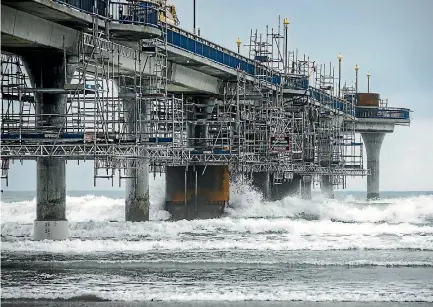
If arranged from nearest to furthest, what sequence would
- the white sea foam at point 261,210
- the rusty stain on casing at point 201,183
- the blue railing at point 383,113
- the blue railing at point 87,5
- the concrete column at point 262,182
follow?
the blue railing at point 87,5 → the rusty stain on casing at point 201,183 → the white sea foam at point 261,210 → the concrete column at point 262,182 → the blue railing at point 383,113

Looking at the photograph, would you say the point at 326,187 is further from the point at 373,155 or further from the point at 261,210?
the point at 261,210

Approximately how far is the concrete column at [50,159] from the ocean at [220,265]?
4.01 ft

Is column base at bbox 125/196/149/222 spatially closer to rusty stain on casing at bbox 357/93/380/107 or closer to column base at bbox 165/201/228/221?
column base at bbox 165/201/228/221

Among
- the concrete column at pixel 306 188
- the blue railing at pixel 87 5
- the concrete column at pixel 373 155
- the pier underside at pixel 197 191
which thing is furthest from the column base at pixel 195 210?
the concrete column at pixel 373 155

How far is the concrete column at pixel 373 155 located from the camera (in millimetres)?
122981

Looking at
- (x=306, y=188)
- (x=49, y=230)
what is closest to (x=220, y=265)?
(x=49, y=230)

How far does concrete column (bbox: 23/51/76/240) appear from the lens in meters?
43.2

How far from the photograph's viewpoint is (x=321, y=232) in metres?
52.8

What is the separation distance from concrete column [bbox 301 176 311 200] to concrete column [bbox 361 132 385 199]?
21.0m

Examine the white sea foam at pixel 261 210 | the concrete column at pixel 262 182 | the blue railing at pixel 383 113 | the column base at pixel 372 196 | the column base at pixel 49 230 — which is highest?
the blue railing at pixel 383 113

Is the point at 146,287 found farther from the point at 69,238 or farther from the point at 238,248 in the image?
the point at 69,238

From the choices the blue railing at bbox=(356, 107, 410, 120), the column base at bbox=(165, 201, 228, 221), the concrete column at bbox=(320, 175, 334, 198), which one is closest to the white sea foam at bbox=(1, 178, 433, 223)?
the column base at bbox=(165, 201, 228, 221)

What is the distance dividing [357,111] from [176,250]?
254 feet

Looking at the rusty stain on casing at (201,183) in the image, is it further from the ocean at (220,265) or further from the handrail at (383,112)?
the handrail at (383,112)
